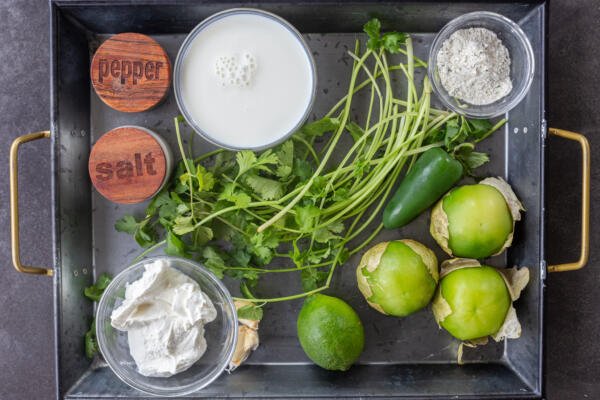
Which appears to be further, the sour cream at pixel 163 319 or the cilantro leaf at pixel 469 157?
the cilantro leaf at pixel 469 157

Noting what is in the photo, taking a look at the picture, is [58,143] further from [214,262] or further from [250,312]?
[250,312]

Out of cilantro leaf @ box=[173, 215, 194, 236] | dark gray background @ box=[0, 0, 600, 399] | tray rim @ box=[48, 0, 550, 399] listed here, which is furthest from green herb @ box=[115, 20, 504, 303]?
dark gray background @ box=[0, 0, 600, 399]

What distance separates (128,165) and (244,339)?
0.40 metres

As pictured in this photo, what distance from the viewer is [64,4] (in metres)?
0.94

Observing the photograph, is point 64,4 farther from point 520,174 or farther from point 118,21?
point 520,174

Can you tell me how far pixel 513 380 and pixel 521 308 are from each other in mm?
137

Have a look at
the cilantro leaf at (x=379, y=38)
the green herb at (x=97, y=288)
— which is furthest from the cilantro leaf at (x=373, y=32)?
the green herb at (x=97, y=288)

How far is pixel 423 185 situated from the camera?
0.97m

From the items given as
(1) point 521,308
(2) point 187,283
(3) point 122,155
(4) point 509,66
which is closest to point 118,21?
(3) point 122,155

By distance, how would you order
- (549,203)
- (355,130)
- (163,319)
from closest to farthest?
(163,319), (355,130), (549,203)

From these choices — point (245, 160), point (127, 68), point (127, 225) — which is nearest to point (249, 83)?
point (245, 160)

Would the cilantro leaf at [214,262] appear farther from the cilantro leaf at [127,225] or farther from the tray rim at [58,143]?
the tray rim at [58,143]

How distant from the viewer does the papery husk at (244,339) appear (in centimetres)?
A: 102

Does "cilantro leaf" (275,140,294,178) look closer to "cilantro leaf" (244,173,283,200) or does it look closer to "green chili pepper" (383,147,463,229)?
"cilantro leaf" (244,173,283,200)
